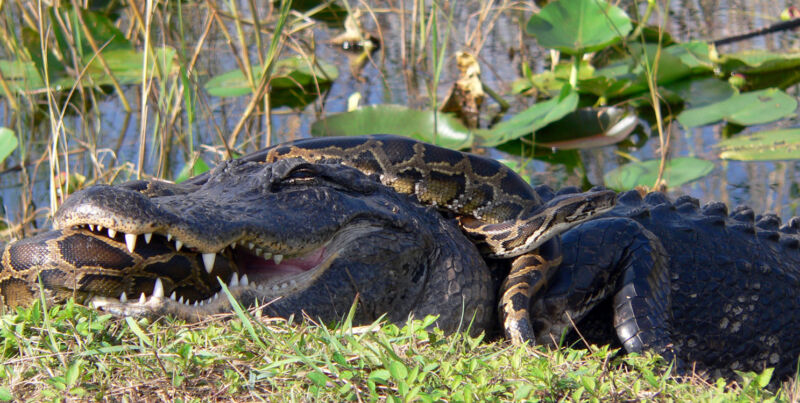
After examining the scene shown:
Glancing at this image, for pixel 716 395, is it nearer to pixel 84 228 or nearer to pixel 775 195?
pixel 84 228

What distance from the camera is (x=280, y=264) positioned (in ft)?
9.93

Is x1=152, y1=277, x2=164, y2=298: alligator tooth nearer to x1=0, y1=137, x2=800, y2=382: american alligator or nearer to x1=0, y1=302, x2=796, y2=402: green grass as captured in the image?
x1=0, y1=137, x2=800, y2=382: american alligator

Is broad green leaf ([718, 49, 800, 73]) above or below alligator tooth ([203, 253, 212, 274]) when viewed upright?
below

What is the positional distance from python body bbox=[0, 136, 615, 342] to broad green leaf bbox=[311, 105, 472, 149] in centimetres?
258

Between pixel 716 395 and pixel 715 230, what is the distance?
205cm

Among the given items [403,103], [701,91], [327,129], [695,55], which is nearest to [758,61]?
[695,55]

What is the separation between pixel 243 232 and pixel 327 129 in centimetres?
389

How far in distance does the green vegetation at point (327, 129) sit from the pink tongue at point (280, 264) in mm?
251

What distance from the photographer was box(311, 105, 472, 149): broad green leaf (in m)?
6.52

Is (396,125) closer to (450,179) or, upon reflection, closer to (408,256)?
(450,179)

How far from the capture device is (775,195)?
6.71 meters

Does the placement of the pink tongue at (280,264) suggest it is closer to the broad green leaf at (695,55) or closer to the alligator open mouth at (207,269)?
the alligator open mouth at (207,269)

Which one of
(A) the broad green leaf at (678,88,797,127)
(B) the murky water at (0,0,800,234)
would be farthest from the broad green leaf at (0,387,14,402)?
(A) the broad green leaf at (678,88,797,127)

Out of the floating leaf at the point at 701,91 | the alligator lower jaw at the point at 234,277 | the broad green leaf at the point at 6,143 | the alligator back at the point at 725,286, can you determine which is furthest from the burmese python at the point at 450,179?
the floating leaf at the point at 701,91
